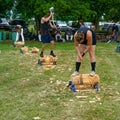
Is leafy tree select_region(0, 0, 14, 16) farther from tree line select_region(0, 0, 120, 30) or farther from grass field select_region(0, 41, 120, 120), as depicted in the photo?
grass field select_region(0, 41, 120, 120)

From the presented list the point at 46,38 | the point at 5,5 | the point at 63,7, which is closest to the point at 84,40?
the point at 46,38

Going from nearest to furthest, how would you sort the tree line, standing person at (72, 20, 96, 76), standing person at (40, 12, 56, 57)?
standing person at (72, 20, 96, 76) < standing person at (40, 12, 56, 57) < the tree line

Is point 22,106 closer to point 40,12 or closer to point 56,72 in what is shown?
point 56,72

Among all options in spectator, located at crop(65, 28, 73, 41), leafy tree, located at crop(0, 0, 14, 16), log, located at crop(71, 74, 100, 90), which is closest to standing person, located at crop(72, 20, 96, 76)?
log, located at crop(71, 74, 100, 90)

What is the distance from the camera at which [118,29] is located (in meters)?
31.2

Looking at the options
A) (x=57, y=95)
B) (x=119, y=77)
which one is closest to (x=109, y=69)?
(x=119, y=77)

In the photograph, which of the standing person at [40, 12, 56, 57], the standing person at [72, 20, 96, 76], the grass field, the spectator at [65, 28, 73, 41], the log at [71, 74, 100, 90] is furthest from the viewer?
the spectator at [65, 28, 73, 41]

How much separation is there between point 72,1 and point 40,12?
8.74ft

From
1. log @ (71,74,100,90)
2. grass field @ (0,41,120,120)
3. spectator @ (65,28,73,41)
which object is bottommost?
grass field @ (0,41,120,120)

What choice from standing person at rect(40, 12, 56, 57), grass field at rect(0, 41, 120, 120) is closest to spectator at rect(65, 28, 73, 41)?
standing person at rect(40, 12, 56, 57)

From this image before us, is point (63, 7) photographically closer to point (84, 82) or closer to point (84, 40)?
point (84, 40)

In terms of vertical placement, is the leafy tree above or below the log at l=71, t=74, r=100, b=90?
above

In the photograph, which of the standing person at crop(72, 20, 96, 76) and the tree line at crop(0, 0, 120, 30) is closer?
the standing person at crop(72, 20, 96, 76)

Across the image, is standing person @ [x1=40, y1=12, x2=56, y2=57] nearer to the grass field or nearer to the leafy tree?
the grass field
